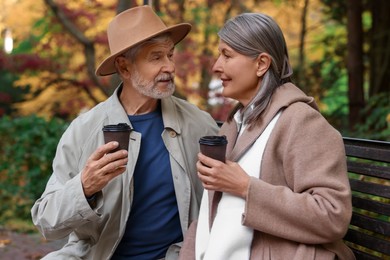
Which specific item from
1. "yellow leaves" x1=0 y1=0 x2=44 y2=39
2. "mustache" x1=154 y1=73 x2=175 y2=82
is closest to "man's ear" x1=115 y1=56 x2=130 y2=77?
"mustache" x1=154 y1=73 x2=175 y2=82

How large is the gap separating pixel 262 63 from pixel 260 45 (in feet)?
0.24

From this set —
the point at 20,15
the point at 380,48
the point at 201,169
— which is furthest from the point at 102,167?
the point at 20,15

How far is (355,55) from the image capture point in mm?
7859

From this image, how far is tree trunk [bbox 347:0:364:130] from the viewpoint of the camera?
7852mm

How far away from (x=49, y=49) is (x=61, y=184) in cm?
861

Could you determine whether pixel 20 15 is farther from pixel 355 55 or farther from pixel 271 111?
pixel 271 111

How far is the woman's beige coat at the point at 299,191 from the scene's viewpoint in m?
2.18

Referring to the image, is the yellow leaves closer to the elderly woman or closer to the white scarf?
the elderly woman

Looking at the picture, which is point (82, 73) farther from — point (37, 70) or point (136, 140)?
point (136, 140)

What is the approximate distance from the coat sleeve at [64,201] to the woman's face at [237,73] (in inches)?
29.7

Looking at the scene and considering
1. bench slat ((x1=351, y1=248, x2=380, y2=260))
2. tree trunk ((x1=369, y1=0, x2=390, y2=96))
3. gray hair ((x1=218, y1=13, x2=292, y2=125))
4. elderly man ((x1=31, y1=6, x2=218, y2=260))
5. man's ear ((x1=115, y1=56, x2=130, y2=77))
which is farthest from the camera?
tree trunk ((x1=369, y1=0, x2=390, y2=96))

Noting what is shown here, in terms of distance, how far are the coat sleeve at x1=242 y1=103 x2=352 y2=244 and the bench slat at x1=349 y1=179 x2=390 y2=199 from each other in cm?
32

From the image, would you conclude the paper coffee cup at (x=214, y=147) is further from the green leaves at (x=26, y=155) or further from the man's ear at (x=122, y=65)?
the green leaves at (x=26, y=155)

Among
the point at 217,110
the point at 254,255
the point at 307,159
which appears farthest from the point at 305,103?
the point at 217,110
